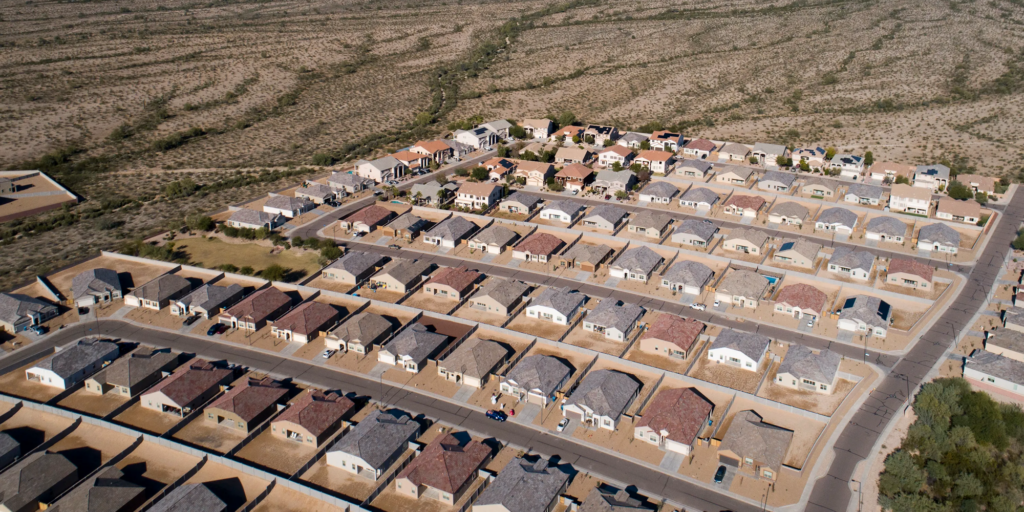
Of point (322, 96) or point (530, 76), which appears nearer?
point (322, 96)

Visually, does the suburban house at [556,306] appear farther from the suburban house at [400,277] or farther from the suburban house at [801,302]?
the suburban house at [801,302]

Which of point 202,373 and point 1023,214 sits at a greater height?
point 202,373

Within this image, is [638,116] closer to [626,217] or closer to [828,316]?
[626,217]

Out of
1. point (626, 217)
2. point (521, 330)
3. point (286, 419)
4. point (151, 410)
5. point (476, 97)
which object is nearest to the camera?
point (286, 419)

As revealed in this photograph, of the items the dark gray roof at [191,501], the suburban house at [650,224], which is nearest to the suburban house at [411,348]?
the dark gray roof at [191,501]

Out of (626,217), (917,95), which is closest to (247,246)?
(626,217)

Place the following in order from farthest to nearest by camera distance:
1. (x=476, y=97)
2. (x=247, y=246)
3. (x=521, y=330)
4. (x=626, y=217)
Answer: (x=476, y=97) < (x=626, y=217) < (x=247, y=246) < (x=521, y=330)

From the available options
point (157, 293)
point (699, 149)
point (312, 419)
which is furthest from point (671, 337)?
point (699, 149)
